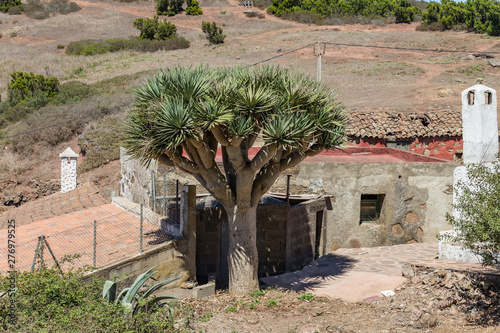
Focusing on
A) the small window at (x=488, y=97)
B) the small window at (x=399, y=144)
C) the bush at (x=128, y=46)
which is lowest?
the small window at (x=399, y=144)

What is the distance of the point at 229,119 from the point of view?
9984mm

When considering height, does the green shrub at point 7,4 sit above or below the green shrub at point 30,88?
above

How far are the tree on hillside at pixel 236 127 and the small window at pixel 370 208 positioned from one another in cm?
603

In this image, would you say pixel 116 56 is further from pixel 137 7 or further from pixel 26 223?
pixel 26 223

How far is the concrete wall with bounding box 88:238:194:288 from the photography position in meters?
11.2

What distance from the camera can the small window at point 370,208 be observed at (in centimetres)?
1686

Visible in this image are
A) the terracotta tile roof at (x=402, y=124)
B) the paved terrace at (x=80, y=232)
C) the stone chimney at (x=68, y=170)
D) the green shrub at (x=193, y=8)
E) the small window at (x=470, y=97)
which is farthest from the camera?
the green shrub at (x=193, y=8)

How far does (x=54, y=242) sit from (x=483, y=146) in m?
10.4

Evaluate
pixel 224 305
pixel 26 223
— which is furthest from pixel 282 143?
pixel 26 223

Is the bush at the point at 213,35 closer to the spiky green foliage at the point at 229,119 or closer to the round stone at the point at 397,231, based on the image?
the round stone at the point at 397,231

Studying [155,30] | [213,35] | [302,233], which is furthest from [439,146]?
[155,30]

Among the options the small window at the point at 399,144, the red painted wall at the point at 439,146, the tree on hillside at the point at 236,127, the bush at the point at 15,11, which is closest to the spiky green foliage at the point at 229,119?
the tree on hillside at the point at 236,127

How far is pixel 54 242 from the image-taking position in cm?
1288

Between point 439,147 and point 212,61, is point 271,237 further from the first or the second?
point 212,61
